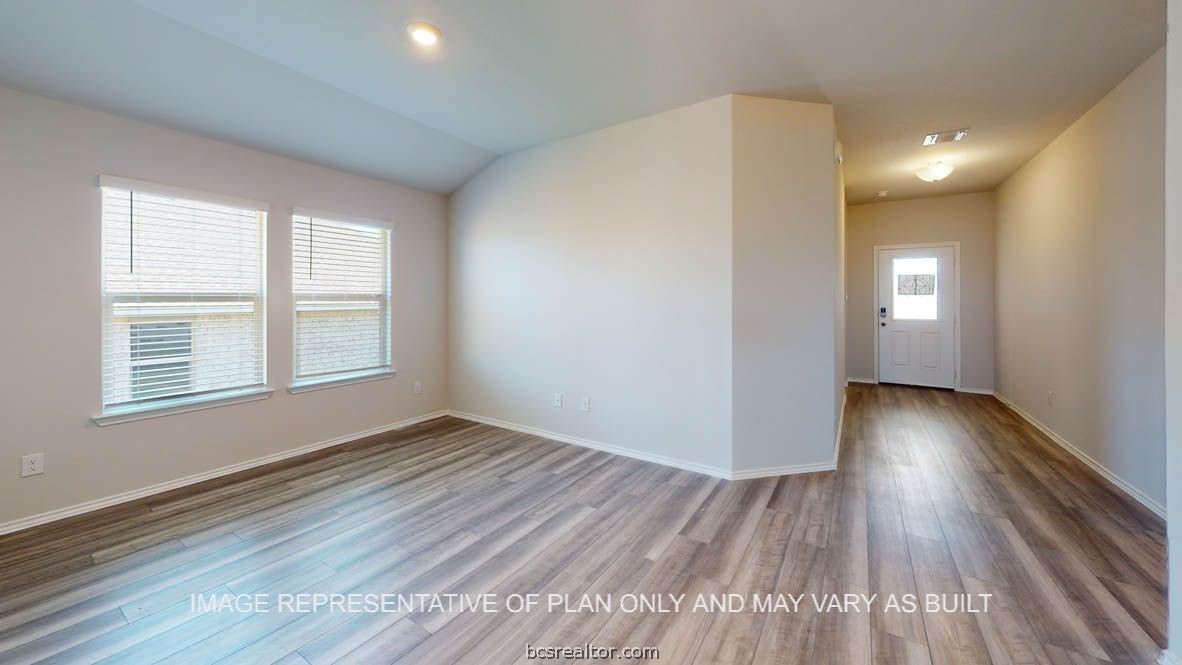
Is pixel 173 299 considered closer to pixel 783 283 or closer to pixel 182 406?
pixel 182 406

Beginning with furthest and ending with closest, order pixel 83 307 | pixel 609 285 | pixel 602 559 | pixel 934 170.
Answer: pixel 934 170 < pixel 609 285 < pixel 83 307 < pixel 602 559

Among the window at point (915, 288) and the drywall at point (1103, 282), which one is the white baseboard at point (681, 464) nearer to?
the drywall at point (1103, 282)

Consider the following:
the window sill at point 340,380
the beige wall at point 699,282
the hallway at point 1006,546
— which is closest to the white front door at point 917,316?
the hallway at point 1006,546

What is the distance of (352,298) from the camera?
410 cm

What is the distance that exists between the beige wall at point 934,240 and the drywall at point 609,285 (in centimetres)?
460

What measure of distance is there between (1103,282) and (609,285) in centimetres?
344

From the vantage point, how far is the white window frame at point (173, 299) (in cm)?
271

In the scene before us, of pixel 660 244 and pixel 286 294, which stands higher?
pixel 660 244

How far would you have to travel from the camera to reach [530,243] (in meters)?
4.15

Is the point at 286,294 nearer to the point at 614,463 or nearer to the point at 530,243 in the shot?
the point at 530,243

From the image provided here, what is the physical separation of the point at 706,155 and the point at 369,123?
2561mm

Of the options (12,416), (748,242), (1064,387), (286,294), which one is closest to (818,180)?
(748,242)

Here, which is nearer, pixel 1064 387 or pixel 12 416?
pixel 12 416

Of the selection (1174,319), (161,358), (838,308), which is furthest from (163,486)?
(838,308)
